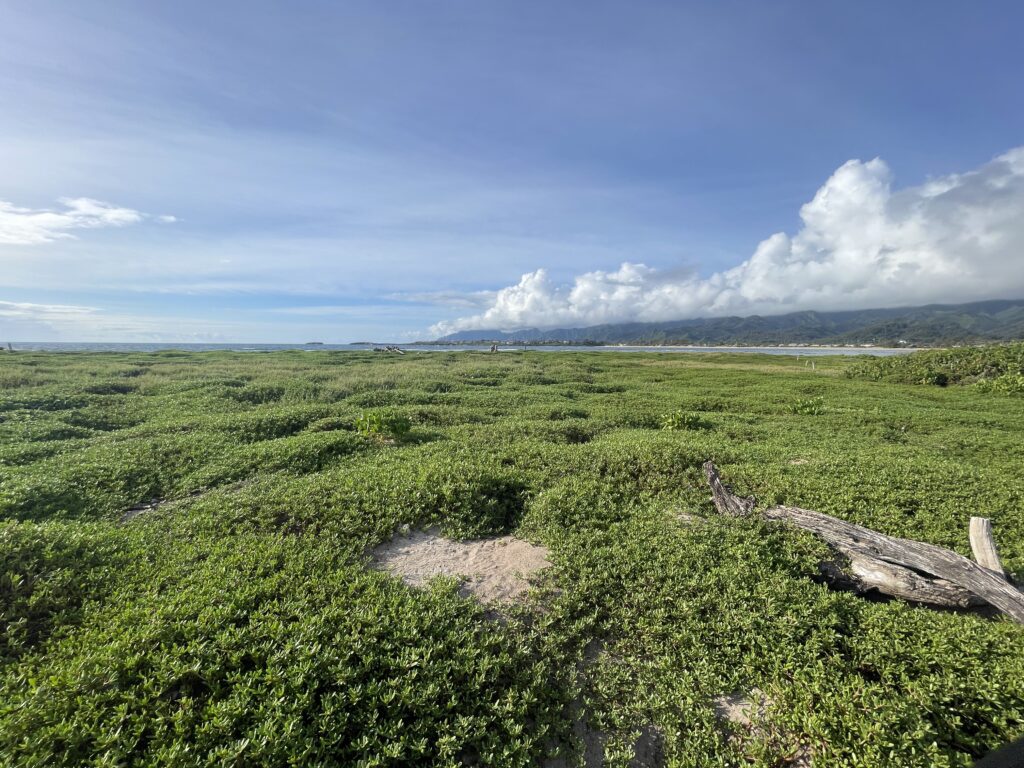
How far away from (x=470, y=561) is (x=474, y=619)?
182 cm

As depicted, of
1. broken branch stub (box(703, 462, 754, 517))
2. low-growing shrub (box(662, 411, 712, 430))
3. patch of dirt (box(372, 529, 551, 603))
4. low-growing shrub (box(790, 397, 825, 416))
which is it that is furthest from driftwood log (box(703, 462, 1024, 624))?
low-growing shrub (box(790, 397, 825, 416))

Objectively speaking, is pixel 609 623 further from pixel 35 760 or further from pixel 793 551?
pixel 35 760

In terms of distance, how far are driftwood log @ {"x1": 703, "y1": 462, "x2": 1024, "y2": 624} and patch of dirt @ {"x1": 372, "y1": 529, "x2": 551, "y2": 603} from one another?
5.03 metres

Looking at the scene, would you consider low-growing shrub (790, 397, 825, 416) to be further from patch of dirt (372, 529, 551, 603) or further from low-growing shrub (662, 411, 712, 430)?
patch of dirt (372, 529, 551, 603)

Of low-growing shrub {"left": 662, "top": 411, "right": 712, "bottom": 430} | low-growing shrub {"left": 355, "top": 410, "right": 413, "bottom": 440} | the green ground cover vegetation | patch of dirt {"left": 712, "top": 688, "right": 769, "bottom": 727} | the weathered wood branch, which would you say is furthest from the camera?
low-growing shrub {"left": 662, "top": 411, "right": 712, "bottom": 430}

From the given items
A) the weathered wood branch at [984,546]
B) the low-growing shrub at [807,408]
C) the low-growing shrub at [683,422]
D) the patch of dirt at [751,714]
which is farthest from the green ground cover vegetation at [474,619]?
the low-growing shrub at [807,408]

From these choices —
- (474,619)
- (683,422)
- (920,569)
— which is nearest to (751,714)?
(474,619)

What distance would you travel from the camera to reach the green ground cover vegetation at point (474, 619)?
4215 millimetres

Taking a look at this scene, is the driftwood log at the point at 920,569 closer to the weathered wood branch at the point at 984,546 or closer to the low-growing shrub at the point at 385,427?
the weathered wood branch at the point at 984,546

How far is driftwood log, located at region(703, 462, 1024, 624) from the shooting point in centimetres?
596

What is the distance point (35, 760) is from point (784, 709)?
23.2 feet

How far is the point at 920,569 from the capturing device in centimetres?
657

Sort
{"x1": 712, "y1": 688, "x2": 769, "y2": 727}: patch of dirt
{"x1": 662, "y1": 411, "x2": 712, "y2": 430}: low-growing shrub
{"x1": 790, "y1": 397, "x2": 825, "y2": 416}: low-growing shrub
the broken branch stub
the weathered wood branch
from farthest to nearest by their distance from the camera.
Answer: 1. {"x1": 790, "y1": 397, "x2": 825, "y2": 416}: low-growing shrub
2. {"x1": 662, "y1": 411, "x2": 712, "y2": 430}: low-growing shrub
3. the broken branch stub
4. the weathered wood branch
5. {"x1": 712, "y1": 688, "x2": 769, "y2": 727}: patch of dirt

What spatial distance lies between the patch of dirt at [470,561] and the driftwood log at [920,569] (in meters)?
5.03
